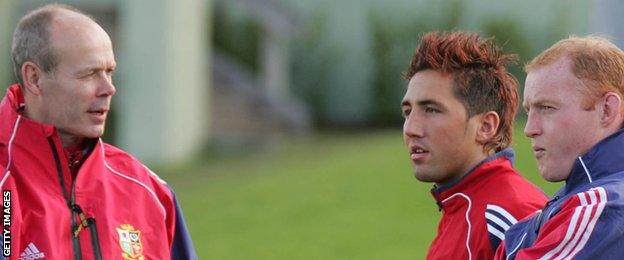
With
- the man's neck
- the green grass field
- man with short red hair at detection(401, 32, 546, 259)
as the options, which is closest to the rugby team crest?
the man's neck

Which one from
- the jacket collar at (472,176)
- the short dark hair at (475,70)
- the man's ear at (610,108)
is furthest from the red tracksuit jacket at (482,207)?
the man's ear at (610,108)

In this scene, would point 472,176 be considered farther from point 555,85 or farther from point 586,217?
point 586,217

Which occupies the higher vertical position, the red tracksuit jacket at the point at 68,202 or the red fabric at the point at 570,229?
the red fabric at the point at 570,229

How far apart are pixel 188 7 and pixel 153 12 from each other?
0.87 m

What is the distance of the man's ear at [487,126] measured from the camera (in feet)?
14.6

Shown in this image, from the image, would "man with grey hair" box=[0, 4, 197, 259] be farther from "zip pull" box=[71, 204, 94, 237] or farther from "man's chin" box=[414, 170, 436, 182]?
"man's chin" box=[414, 170, 436, 182]

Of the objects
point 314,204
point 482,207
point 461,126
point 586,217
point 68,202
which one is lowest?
point 314,204

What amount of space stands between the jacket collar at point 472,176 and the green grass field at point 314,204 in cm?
884

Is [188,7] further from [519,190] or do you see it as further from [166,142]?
[519,190]

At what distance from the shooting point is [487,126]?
176 inches

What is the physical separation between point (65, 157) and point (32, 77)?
30 cm

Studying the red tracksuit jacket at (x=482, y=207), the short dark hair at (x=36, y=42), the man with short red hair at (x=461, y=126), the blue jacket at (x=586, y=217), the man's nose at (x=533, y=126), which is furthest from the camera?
the short dark hair at (x=36, y=42)

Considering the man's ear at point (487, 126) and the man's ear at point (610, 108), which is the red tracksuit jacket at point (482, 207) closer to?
the man's ear at point (487, 126)

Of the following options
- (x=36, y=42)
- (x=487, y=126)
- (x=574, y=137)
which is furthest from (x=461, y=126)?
(x=36, y=42)
